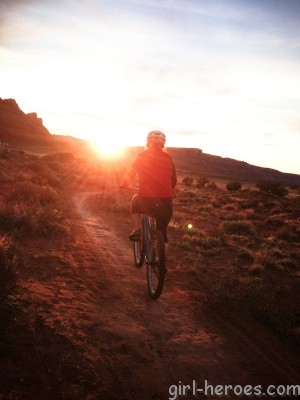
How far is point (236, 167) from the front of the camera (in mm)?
148750

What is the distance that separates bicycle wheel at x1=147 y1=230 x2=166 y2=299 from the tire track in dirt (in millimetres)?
237

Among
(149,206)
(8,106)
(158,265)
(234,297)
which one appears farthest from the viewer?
(8,106)

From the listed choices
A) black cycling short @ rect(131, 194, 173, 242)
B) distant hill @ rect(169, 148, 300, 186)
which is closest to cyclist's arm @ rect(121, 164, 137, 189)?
black cycling short @ rect(131, 194, 173, 242)

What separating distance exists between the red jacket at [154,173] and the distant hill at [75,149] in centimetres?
8446

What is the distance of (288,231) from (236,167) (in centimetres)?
13672

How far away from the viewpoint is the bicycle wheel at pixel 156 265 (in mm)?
5602

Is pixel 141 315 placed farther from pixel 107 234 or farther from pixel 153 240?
pixel 107 234

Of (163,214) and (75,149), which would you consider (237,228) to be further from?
(75,149)

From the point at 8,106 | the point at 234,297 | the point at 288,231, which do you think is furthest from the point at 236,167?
the point at 234,297

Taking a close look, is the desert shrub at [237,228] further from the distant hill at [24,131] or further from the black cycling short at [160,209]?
the distant hill at [24,131]

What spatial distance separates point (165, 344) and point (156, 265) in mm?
1588

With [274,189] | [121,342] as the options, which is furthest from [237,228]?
[274,189]

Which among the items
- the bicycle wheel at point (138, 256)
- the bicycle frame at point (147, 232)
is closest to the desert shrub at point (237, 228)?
the bicycle wheel at point (138, 256)

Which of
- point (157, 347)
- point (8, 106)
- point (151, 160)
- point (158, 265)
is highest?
point (8, 106)
